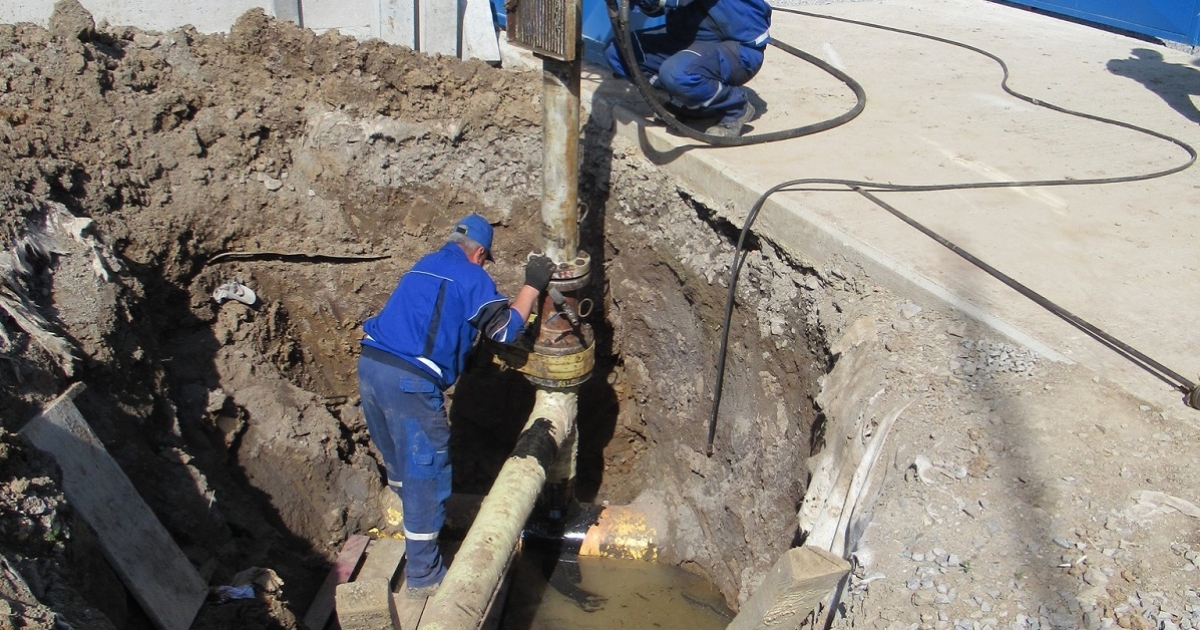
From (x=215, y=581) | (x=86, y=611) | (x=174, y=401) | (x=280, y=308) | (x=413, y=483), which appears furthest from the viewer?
(x=280, y=308)

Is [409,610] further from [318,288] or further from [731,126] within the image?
[731,126]

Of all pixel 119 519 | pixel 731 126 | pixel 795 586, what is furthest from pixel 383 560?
pixel 731 126

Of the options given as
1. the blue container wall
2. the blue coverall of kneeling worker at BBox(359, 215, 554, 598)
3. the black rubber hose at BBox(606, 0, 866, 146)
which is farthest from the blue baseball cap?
the blue container wall

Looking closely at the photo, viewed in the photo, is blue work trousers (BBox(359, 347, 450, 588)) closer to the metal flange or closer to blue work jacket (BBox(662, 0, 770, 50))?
the metal flange

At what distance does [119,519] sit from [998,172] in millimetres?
4171

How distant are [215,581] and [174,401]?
989 millimetres

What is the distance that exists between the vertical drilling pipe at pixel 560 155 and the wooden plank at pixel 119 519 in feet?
6.46

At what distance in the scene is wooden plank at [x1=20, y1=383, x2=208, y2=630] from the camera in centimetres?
303

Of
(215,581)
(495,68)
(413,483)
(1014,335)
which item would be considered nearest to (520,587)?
(413,483)

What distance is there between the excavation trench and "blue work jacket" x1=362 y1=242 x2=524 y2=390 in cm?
106

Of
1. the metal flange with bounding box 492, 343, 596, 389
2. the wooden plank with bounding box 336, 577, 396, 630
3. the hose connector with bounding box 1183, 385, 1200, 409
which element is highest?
the hose connector with bounding box 1183, 385, 1200, 409

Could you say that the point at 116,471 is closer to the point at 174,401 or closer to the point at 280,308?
the point at 174,401

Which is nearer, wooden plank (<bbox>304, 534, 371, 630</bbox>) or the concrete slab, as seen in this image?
the concrete slab

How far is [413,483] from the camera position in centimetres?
382
